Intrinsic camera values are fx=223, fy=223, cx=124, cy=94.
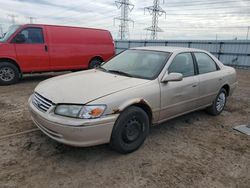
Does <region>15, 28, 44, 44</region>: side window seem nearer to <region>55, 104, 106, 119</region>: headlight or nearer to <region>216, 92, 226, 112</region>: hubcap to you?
<region>55, 104, 106, 119</region>: headlight

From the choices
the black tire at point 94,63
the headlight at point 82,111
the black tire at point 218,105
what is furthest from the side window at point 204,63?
the black tire at point 94,63

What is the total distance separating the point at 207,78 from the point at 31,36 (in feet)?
20.0

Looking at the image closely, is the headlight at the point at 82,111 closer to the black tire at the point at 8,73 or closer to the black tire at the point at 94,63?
the black tire at the point at 8,73

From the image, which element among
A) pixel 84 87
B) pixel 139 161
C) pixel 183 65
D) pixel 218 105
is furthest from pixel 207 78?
pixel 84 87

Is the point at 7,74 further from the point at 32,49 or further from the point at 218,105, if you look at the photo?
the point at 218,105

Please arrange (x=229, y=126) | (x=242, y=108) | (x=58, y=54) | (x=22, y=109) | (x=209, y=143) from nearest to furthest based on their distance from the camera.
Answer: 1. (x=209, y=143)
2. (x=229, y=126)
3. (x=22, y=109)
4. (x=242, y=108)
5. (x=58, y=54)

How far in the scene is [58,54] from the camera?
27.4ft

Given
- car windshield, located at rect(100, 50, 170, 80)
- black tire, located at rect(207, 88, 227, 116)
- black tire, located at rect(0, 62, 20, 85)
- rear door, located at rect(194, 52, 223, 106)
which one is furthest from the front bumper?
black tire, located at rect(0, 62, 20, 85)

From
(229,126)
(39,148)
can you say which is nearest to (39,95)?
(39,148)

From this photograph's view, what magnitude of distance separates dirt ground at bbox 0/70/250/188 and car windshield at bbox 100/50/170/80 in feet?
3.76

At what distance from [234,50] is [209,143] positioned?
13.8m

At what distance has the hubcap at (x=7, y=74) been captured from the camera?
7.42 metres

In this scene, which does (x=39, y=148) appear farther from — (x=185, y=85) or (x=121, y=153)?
(x=185, y=85)

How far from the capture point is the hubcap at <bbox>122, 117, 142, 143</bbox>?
317 centimetres
